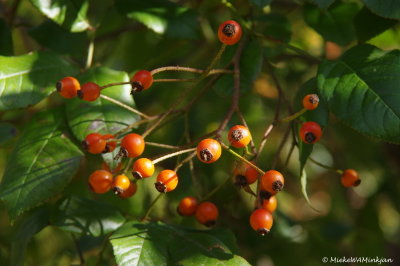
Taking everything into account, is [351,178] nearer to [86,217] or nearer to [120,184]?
[120,184]

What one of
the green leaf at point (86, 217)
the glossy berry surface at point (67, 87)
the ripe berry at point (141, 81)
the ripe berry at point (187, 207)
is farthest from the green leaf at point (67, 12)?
the ripe berry at point (187, 207)

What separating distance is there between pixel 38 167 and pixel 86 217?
27 centimetres

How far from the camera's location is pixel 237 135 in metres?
1.34

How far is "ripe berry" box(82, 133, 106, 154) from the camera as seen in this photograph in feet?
4.72

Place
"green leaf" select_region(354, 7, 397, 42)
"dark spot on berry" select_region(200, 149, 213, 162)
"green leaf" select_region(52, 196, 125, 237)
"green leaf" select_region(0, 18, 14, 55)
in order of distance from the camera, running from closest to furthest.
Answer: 1. "dark spot on berry" select_region(200, 149, 213, 162)
2. "green leaf" select_region(52, 196, 125, 237)
3. "green leaf" select_region(354, 7, 397, 42)
4. "green leaf" select_region(0, 18, 14, 55)

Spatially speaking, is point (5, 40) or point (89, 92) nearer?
point (89, 92)

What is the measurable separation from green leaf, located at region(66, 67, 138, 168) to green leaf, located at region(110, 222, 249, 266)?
23 cm

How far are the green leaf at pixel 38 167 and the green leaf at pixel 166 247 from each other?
0.26m

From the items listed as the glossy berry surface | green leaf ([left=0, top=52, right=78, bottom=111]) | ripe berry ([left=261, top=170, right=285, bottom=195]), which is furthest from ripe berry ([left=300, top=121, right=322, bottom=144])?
green leaf ([left=0, top=52, right=78, bottom=111])

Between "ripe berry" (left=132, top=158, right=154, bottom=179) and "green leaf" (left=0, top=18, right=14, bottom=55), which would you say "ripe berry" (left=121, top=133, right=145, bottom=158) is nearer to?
"ripe berry" (left=132, top=158, right=154, bottom=179)

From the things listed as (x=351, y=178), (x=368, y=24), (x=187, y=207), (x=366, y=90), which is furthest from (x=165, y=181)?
(x=368, y=24)

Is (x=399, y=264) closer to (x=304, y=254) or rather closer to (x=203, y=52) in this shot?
(x=304, y=254)

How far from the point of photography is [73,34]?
2055 millimetres

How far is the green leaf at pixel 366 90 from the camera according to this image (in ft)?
4.54
